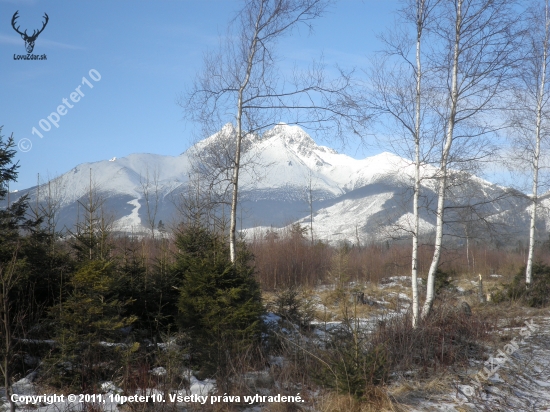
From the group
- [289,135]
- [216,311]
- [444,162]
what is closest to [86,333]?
[216,311]

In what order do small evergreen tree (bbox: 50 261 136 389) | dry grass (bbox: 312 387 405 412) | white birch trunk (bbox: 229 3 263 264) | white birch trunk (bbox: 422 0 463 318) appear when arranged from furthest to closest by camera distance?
1. white birch trunk (bbox: 422 0 463 318)
2. white birch trunk (bbox: 229 3 263 264)
3. small evergreen tree (bbox: 50 261 136 389)
4. dry grass (bbox: 312 387 405 412)

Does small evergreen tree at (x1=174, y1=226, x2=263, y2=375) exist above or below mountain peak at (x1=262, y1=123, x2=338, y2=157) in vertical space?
below

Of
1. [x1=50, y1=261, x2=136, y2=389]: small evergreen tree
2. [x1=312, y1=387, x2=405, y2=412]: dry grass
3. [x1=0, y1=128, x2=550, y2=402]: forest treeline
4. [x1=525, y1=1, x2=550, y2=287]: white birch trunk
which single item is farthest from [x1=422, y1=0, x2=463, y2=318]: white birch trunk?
[x1=525, y1=1, x2=550, y2=287]: white birch trunk

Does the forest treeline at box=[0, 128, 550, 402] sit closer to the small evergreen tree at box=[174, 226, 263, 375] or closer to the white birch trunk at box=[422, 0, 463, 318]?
the small evergreen tree at box=[174, 226, 263, 375]

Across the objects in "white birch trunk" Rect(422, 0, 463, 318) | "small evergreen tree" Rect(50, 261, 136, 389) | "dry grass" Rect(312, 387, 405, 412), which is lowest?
"dry grass" Rect(312, 387, 405, 412)

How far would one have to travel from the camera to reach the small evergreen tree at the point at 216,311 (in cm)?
772

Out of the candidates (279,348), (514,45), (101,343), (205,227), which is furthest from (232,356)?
(514,45)

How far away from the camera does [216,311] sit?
26.4 feet

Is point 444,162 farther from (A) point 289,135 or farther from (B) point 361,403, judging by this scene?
(B) point 361,403

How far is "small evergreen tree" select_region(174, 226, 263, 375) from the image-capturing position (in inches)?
304

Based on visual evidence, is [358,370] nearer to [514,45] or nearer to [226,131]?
[226,131]

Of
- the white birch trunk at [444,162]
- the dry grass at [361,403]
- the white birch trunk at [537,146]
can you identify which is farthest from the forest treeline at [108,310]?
the white birch trunk at [537,146]

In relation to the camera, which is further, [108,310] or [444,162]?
[444,162]

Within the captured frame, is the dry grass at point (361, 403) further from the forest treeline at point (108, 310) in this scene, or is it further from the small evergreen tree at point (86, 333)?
the small evergreen tree at point (86, 333)
